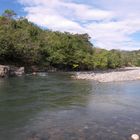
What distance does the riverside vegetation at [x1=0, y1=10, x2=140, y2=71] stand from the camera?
169ft

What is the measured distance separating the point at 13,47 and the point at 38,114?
116 ft

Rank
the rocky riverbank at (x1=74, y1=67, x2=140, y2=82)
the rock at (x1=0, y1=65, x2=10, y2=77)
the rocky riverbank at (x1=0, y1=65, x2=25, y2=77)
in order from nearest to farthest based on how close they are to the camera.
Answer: the rock at (x1=0, y1=65, x2=10, y2=77), the rocky riverbank at (x1=0, y1=65, x2=25, y2=77), the rocky riverbank at (x1=74, y1=67, x2=140, y2=82)

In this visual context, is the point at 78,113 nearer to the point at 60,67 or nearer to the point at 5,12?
the point at 60,67

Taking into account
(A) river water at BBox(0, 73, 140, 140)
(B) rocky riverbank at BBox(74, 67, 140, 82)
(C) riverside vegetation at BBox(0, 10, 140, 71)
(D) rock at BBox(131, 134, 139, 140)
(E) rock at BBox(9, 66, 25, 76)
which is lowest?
(D) rock at BBox(131, 134, 139, 140)

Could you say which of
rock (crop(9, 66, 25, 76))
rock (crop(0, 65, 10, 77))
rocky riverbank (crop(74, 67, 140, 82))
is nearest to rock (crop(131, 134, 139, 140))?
rocky riverbank (crop(74, 67, 140, 82))

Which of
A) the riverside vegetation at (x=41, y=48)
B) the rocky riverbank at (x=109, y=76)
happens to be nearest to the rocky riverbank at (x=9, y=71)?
the riverside vegetation at (x=41, y=48)

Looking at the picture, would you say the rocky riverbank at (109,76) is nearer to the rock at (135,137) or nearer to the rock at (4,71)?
the rock at (4,71)

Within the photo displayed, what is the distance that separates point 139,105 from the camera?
19172 millimetres

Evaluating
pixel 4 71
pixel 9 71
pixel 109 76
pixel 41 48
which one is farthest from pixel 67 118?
pixel 41 48

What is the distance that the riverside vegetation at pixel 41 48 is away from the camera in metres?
51.7

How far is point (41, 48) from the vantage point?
204 ft

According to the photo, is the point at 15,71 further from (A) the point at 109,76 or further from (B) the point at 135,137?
(B) the point at 135,137

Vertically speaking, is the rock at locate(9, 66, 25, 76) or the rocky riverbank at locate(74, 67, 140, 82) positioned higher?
the rock at locate(9, 66, 25, 76)

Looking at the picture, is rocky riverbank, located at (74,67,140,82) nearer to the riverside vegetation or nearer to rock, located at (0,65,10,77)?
rock, located at (0,65,10,77)
